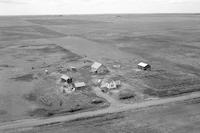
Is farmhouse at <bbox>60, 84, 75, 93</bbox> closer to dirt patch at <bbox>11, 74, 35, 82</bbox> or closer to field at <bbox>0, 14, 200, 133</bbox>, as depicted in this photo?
field at <bbox>0, 14, 200, 133</bbox>

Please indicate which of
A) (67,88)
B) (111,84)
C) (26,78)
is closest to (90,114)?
(67,88)

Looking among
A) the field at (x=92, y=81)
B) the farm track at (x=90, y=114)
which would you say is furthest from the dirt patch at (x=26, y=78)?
the farm track at (x=90, y=114)

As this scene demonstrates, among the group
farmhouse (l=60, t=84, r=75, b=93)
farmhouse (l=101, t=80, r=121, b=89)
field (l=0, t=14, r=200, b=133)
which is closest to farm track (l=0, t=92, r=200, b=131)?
field (l=0, t=14, r=200, b=133)

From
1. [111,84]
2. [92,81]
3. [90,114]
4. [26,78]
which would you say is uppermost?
[111,84]

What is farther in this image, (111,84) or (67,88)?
(111,84)

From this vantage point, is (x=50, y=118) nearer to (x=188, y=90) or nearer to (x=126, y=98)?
(x=126, y=98)

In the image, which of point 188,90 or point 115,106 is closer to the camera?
point 115,106

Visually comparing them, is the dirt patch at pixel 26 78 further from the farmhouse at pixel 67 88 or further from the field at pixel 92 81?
the farmhouse at pixel 67 88

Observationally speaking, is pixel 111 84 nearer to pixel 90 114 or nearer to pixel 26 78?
pixel 90 114

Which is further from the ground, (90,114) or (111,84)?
(111,84)

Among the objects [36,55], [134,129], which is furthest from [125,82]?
[36,55]

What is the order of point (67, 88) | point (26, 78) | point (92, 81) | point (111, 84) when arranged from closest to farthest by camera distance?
point (67, 88) < point (111, 84) < point (92, 81) < point (26, 78)
